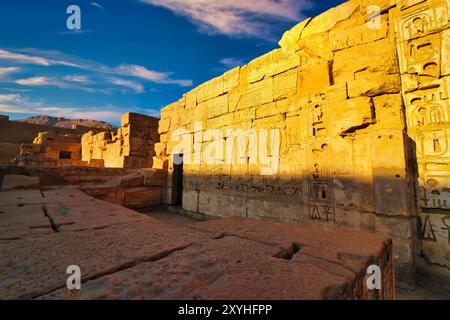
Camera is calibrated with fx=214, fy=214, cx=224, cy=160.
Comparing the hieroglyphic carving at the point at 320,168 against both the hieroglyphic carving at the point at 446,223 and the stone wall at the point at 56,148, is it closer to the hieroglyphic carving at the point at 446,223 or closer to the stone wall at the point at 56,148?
the hieroglyphic carving at the point at 446,223

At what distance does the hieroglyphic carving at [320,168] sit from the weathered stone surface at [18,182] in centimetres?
631

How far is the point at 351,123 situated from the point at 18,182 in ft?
23.5

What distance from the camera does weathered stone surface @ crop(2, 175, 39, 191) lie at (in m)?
4.81

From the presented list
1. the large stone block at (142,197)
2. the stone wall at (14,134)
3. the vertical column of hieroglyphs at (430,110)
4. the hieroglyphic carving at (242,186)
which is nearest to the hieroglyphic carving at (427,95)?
the vertical column of hieroglyphs at (430,110)

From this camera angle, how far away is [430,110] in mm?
2758

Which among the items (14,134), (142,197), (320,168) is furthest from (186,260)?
(14,134)

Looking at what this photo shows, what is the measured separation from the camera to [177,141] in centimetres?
748

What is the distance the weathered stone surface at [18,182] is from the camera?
481 cm

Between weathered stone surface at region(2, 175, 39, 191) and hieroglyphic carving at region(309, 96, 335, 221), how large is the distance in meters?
6.31

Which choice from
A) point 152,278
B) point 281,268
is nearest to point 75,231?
point 152,278

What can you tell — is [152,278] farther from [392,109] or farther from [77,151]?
[77,151]

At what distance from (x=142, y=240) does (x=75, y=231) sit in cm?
69

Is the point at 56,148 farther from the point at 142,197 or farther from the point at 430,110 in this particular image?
the point at 430,110

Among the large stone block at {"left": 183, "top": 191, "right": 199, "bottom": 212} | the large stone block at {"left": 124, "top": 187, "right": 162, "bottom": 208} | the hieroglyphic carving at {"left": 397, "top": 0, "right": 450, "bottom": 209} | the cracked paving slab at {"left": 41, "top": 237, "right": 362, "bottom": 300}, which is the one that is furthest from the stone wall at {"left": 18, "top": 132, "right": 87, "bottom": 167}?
the hieroglyphic carving at {"left": 397, "top": 0, "right": 450, "bottom": 209}
